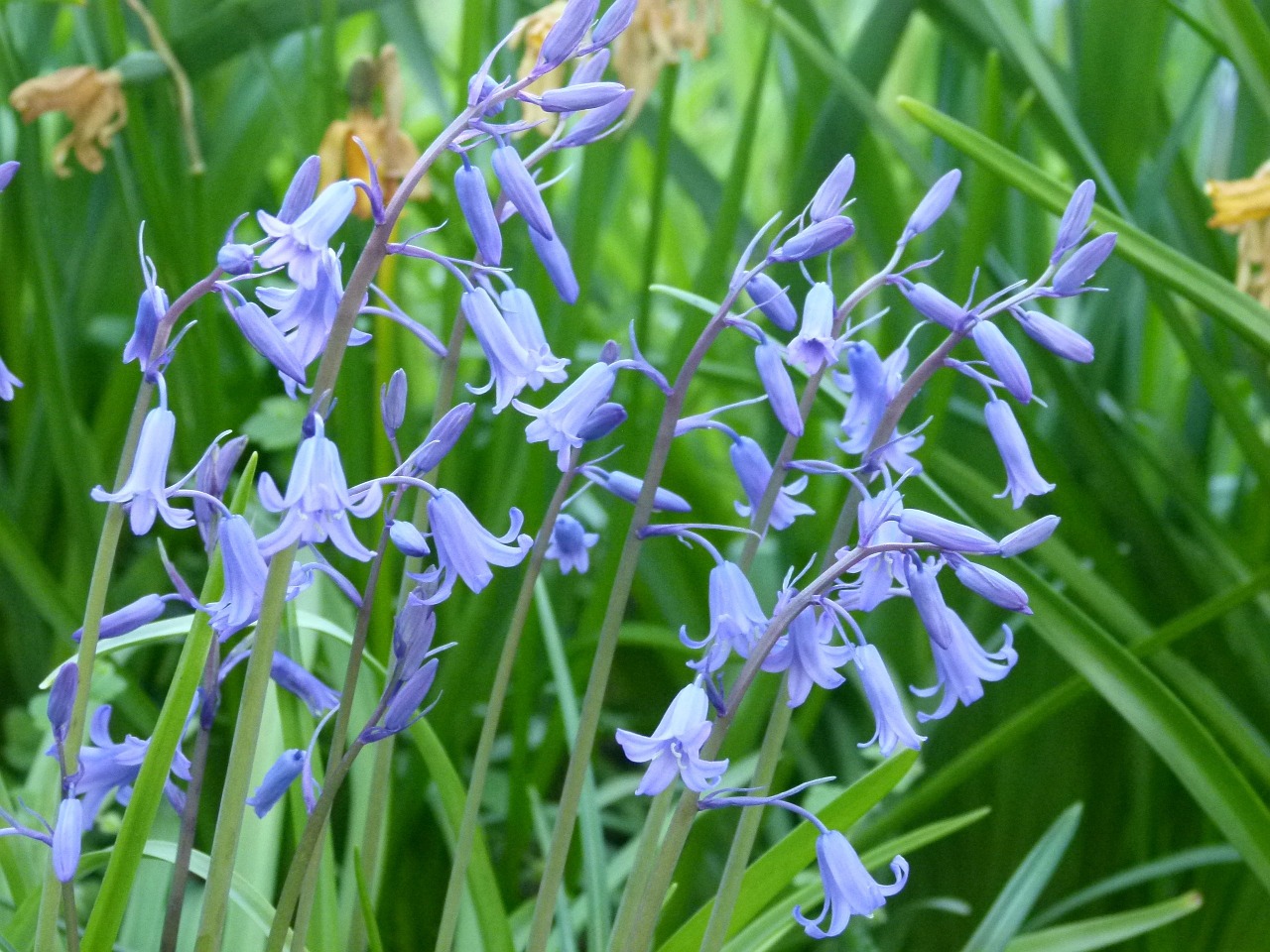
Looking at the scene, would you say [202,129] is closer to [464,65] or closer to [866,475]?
[464,65]

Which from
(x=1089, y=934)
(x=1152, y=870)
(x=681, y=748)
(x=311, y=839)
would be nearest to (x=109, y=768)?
(x=311, y=839)

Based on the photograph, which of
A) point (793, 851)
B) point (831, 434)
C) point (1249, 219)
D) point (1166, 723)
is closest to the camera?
point (793, 851)

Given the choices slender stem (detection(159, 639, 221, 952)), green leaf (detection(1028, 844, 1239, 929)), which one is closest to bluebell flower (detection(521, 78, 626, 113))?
slender stem (detection(159, 639, 221, 952))

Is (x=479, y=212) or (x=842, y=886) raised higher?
(x=479, y=212)

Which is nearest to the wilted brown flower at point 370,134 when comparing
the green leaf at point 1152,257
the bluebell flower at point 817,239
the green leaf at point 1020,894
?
the green leaf at point 1152,257

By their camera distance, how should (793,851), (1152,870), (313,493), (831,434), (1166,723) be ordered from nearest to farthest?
(313,493) → (793,851) → (1166,723) → (1152,870) → (831,434)

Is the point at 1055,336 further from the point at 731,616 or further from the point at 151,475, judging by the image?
the point at 151,475

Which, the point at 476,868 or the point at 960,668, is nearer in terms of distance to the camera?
the point at 960,668

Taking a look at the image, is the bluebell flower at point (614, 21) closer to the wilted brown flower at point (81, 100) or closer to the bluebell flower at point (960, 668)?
the bluebell flower at point (960, 668)
